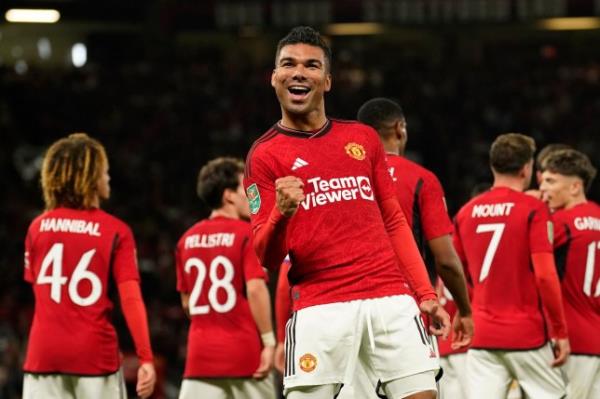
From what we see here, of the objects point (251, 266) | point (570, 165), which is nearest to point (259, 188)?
point (251, 266)

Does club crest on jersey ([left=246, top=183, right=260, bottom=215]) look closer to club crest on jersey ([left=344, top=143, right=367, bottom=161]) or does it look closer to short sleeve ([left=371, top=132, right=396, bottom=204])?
club crest on jersey ([left=344, top=143, right=367, bottom=161])

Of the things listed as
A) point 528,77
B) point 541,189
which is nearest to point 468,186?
point 528,77

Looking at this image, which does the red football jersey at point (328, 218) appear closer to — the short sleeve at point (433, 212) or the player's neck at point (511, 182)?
the short sleeve at point (433, 212)

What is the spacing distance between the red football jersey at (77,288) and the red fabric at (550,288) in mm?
2515

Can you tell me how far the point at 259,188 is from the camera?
473 centimetres

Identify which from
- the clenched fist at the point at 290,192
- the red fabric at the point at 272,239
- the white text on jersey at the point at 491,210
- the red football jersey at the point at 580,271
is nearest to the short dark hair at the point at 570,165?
the red football jersey at the point at 580,271

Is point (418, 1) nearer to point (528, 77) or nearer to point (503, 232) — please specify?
point (528, 77)

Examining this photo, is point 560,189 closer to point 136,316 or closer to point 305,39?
point 136,316

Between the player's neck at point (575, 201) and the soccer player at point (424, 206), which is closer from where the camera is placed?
→ the soccer player at point (424, 206)

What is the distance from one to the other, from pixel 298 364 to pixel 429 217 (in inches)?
69.2

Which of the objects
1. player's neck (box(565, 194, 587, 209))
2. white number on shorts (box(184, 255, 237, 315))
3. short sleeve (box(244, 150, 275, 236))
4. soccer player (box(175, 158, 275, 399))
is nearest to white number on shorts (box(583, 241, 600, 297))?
player's neck (box(565, 194, 587, 209))

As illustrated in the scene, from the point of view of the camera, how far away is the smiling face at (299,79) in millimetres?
4766

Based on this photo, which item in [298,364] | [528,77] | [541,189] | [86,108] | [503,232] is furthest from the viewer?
[528,77]

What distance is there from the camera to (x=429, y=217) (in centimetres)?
610
